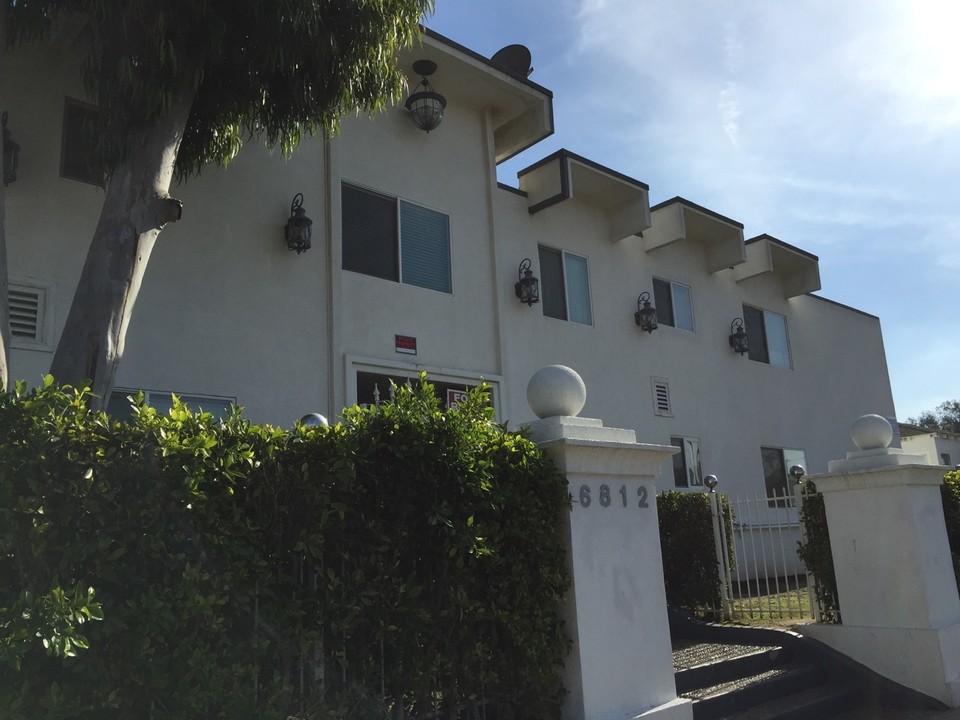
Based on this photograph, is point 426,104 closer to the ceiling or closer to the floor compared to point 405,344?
closer to the ceiling

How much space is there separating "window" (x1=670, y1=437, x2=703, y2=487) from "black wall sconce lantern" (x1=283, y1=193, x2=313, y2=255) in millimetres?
7247

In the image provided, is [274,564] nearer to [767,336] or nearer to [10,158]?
[10,158]

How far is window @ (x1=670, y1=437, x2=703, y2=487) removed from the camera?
13289 mm

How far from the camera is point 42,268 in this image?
282 inches

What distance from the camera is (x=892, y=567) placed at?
279 inches

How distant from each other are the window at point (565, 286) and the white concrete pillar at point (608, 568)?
657 cm

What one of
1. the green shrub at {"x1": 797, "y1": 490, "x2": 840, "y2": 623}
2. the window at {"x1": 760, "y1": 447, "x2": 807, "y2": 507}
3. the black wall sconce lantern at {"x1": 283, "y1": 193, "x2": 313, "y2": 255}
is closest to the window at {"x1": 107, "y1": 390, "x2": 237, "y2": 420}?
the black wall sconce lantern at {"x1": 283, "y1": 193, "x2": 313, "y2": 255}

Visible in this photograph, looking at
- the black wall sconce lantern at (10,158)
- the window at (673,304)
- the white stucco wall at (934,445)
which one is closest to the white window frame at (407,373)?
the black wall sconce lantern at (10,158)

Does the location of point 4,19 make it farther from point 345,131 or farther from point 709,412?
point 709,412

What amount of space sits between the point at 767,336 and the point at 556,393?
1242 cm

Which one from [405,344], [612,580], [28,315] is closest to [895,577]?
[612,580]

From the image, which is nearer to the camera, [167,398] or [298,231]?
[167,398]

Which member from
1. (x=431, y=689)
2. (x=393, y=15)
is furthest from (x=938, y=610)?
(x=393, y=15)

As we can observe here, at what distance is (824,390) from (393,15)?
45.6 ft
